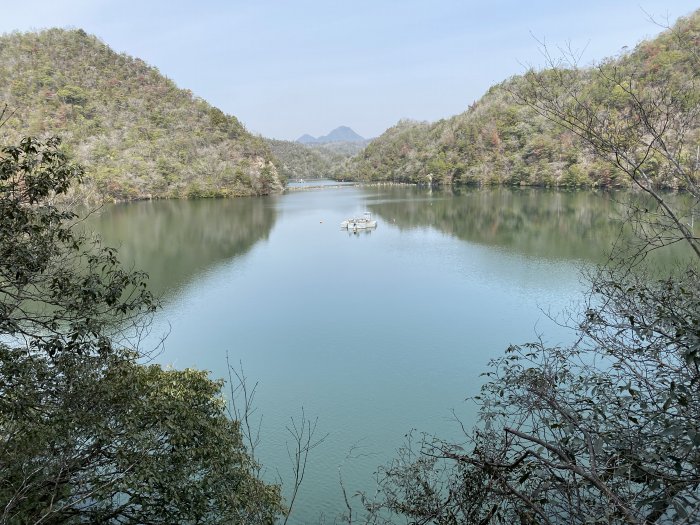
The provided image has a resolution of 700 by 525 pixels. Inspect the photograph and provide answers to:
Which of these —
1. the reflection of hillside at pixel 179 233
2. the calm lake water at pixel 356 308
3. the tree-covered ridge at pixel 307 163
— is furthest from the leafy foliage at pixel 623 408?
the tree-covered ridge at pixel 307 163

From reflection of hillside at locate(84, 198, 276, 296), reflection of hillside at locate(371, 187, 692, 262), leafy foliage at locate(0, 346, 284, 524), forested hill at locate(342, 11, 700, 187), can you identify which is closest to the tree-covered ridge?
forested hill at locate(342, 11, 700, 187)

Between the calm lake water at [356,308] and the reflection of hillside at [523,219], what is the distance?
231 millimetres

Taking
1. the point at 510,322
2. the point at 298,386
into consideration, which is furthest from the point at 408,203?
the point at 298,386

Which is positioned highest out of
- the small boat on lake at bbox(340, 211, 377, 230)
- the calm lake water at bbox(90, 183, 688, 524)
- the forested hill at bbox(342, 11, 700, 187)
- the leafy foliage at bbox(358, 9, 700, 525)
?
the forested hill at bbox(342, 11, 700, 187)

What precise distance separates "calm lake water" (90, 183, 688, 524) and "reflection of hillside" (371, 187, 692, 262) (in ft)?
0.76

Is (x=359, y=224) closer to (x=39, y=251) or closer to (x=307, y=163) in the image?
(x=39, y=251)

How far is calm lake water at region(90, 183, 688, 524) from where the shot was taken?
29.6 feet

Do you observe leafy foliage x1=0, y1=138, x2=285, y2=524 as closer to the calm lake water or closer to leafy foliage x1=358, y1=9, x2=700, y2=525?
leafy foliage x1=358, y1=9, x2=700, y2=525

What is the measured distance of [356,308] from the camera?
16.2 m

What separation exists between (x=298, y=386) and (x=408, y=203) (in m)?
38.9

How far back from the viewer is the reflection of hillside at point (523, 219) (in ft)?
78.8

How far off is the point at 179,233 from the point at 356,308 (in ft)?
57.9

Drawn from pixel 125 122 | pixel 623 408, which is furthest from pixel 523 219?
pixel 125 122

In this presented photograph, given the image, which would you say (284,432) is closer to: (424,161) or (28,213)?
(28,213)
